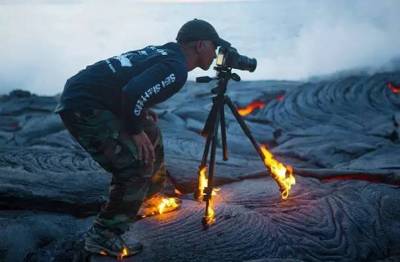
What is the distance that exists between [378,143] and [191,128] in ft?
13.3

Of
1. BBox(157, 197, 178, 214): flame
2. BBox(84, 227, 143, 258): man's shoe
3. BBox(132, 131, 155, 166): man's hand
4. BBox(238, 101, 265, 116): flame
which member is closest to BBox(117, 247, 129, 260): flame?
BBox(84, 227, 143, 258): man's shoe

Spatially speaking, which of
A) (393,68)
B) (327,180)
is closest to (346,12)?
(393,68)

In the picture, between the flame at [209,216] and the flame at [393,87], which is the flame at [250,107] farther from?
the flame at [209,216]

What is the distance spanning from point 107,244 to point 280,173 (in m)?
1.93

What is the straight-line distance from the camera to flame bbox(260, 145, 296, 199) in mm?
4684

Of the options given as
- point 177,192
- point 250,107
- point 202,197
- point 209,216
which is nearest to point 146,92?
point 209,216

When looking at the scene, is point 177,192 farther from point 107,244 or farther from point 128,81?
point 128,81

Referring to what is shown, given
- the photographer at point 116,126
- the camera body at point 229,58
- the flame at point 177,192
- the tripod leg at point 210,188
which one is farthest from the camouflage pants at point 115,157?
the flame at point 177,192

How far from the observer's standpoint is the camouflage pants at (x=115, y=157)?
371 cm

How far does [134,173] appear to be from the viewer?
376 centimetres

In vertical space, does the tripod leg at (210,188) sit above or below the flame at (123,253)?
above

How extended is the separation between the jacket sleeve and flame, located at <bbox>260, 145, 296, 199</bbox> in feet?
4.88

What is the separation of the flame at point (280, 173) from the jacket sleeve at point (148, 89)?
1.49 m

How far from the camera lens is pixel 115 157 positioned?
3727 mm
